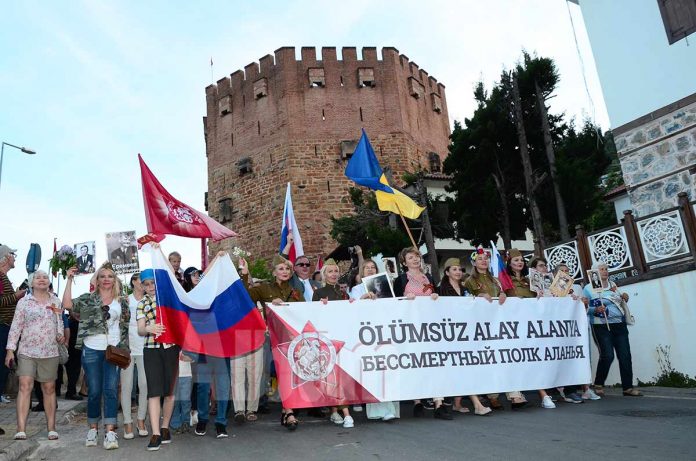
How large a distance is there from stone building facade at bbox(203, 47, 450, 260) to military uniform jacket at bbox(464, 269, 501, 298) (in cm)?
2492

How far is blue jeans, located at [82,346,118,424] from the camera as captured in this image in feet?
19.0

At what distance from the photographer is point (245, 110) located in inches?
1410

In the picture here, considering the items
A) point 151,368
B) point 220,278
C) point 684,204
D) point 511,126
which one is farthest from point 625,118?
point 151,368

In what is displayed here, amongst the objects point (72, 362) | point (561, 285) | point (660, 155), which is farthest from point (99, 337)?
point (660, 155)

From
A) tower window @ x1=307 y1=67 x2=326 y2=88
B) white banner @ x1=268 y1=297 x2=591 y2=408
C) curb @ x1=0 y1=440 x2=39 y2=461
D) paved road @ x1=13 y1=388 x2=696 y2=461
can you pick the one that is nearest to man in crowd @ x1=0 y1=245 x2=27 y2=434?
paved road @ x1=13 y1=388 x2=696 y2=461

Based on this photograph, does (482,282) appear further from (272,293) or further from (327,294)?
(272,293)

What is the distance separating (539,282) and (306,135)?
87.6 feet

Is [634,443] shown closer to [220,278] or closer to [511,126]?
[220,278]

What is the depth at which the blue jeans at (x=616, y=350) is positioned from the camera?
26.3 feet

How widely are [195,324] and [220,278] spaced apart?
1.88ft

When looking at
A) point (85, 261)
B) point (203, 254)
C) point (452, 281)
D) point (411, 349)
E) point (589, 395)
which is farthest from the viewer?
point (85, 261)

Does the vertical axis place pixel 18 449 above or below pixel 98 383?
below

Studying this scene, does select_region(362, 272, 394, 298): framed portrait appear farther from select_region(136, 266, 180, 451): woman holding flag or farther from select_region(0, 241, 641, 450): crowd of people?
select_region(136, 266, 180, 451): woman holding flag

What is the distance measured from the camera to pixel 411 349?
6.60 metres
